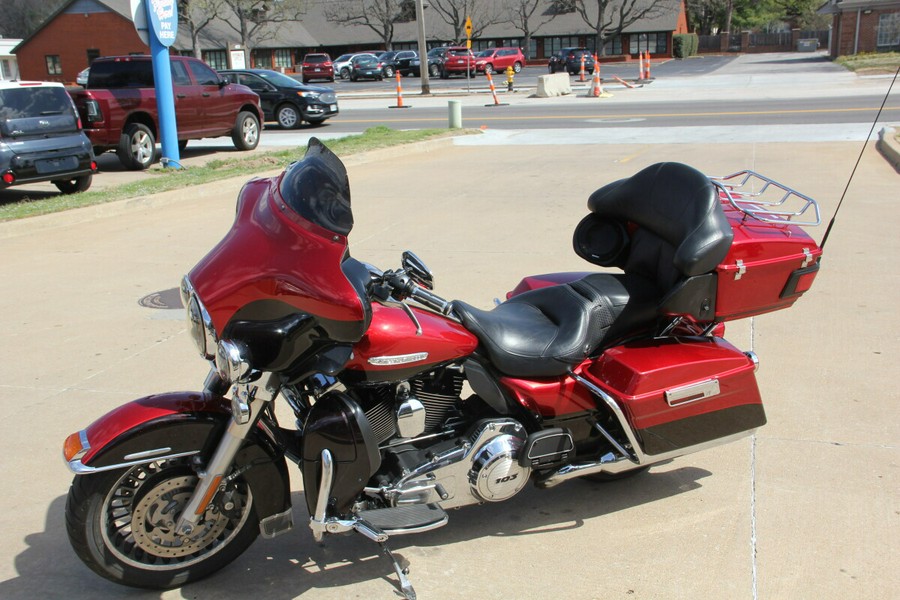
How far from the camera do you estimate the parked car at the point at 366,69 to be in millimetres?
53656

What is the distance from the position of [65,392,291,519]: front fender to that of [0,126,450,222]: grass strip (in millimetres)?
7743

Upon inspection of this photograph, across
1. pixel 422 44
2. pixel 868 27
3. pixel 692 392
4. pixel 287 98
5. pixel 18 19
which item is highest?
pixel 18 19

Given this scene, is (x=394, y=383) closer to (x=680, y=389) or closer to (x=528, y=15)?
(x=680, y=389)

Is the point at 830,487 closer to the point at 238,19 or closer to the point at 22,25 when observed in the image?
the point at 238,19

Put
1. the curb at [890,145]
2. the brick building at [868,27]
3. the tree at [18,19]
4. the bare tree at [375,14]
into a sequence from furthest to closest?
1. the tree at [18,19]
2. the bare tree at [375,14]
3. the brick building at [868,27]
4. the curb at [890,145]

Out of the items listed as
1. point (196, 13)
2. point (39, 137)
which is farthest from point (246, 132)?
point (196, 13)

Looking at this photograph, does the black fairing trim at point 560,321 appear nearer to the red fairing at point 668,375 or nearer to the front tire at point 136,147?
the red fairing at point 668,375

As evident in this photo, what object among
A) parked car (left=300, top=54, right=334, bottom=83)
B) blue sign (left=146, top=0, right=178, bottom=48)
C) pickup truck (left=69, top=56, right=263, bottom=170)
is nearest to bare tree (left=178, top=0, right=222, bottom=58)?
parked car (left=300, top=54, right=334, bottom=83)

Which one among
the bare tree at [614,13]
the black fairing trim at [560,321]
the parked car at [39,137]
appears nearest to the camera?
the black fairing trim at [560,321]

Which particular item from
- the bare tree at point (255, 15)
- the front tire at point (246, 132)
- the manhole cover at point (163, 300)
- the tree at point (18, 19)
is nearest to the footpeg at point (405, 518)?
the manhole cover at point (163, 300)

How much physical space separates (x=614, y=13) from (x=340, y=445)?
69.8 m

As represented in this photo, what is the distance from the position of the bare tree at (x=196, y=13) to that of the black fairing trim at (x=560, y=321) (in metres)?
53.8

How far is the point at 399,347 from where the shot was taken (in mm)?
3061

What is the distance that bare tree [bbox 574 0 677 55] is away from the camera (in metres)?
63.5
